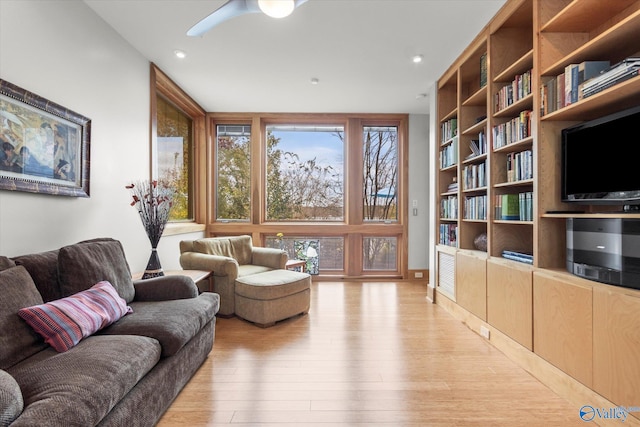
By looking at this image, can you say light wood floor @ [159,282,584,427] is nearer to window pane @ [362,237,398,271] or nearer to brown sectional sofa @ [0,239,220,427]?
brown sectional sofa @ [0,239,220,427]

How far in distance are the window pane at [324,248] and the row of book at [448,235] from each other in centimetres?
179

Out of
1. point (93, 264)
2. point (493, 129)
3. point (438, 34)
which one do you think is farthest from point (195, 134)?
point (493, 129)

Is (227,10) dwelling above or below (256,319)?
above

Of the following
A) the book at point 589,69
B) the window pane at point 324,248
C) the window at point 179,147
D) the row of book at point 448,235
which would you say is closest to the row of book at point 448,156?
the row of book at point 448,235

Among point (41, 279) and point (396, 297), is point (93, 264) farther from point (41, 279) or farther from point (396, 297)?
point (396, 297)

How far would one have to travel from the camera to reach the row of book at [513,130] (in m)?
2.45

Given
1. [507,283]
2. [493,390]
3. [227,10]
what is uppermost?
[227,10]

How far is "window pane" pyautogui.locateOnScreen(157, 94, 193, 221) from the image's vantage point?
404 cm

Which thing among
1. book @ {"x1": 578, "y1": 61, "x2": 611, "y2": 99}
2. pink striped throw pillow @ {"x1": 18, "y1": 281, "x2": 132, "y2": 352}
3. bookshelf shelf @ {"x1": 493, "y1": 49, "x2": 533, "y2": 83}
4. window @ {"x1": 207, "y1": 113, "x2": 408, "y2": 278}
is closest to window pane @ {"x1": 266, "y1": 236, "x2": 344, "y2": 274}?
window @ {"x1": 207, "y1": 113, "x2": 408, "y2": 278}

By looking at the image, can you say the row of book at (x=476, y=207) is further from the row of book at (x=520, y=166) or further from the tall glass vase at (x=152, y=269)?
the tall glass vase at (x=152, y=269)

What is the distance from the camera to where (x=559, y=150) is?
7.33 ft

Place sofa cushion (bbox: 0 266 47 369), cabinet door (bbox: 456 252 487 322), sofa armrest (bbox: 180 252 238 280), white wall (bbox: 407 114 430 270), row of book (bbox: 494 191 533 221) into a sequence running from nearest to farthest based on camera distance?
sofa cushion (bbox: 0 266 47 369)
row of book (bbox: 494 191 533 221)
cabinet door (bbox: 456 252 487 322)
sofa armrest (bbox: 180 252 238 280)
white wall (bbox: 407 114 430 270)

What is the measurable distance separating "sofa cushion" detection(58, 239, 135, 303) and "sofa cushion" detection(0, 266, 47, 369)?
0.91 ft

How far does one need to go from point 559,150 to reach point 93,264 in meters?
3.22
